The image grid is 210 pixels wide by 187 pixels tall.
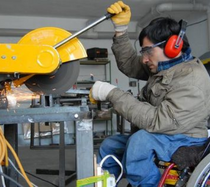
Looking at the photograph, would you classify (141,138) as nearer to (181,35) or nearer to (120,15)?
(181,35)

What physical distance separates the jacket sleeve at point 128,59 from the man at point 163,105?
237mm

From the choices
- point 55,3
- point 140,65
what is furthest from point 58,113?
point 55,3

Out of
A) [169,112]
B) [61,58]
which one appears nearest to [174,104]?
[169,112]

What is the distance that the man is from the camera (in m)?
0.98

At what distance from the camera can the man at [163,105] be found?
38.7 inches

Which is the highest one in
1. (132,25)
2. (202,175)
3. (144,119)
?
(132,25)

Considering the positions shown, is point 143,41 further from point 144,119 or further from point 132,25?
point 132,25

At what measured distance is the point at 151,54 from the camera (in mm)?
1155

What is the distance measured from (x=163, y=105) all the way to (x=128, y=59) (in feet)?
1.64

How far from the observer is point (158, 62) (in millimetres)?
1151

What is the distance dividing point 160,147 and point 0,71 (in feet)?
1.90

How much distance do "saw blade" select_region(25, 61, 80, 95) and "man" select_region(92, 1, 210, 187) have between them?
13cm

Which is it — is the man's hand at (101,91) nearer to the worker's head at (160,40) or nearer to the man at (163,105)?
the man at (163,105)

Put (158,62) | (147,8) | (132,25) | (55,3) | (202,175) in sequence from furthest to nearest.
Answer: (132,25) → (147,8) → (55,3) → (158,62) → (202,175)
